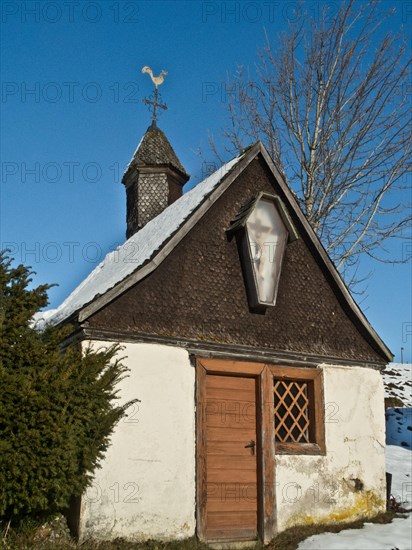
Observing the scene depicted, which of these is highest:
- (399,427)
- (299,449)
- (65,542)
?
(299,449)

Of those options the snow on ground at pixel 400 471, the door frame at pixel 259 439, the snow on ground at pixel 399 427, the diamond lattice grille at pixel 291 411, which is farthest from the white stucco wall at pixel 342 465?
the snow on ground at pixel 399 427

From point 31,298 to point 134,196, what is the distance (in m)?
8.31

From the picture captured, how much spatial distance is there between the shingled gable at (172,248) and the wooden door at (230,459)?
2.06 meters

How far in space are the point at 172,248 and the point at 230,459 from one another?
11.0ft

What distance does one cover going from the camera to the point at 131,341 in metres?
9.12

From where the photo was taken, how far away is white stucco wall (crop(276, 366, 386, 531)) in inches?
405

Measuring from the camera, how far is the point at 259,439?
10125 mm

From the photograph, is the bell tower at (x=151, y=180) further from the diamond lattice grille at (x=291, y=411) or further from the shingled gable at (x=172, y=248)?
the diamond lattice grille at (x=291, y=411)

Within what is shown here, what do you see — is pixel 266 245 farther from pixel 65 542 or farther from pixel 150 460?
pixel 65 542

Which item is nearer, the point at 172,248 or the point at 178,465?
the point at 178,465

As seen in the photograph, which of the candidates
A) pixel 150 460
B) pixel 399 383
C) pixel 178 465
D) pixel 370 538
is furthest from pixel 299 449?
pixel 399 383

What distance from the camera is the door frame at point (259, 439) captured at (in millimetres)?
9305

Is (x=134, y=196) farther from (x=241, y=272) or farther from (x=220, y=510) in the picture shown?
(x=220, y=510)

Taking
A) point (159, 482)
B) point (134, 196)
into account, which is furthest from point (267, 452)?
point (134, 196)
